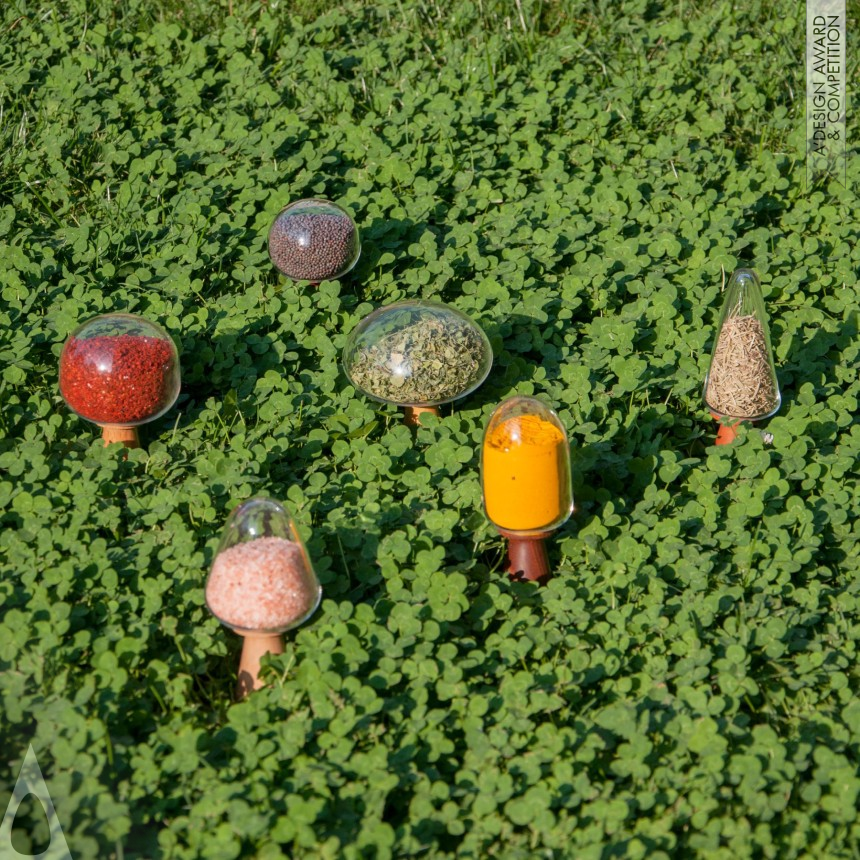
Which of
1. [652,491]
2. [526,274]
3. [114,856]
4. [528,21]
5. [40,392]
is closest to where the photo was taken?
[114,856]

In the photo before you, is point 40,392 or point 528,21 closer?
point 40,392

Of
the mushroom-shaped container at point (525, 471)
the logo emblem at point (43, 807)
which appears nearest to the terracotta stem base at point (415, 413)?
the mushroom-shaped container at point (525, 471)

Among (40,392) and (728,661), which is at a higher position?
(40,392)

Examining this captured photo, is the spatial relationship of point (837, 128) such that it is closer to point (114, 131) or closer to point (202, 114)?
point (202, 114)

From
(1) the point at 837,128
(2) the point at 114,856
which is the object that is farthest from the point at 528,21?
(2) the point at 114,856

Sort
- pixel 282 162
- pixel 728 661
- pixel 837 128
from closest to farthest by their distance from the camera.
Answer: pixel 728 661, pixel 282 162, pixel 837 128

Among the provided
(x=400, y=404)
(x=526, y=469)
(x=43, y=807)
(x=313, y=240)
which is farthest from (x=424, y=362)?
(x=43, y=807)

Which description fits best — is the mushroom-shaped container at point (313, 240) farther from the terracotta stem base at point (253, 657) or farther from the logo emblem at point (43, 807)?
the logo emblem at point (43, 807)
